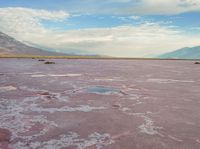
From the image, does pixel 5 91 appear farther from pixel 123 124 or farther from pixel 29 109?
pixel 123 124

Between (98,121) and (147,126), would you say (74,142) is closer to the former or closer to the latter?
(98,121)

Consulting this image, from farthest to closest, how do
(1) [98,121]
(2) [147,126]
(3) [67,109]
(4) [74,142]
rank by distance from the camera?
(3) [67,109] → (1) [98,121] → (2) [147,126] → (4) [74,142]

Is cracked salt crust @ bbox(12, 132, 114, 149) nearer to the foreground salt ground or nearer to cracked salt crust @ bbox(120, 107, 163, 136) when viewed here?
the foreground salt ground

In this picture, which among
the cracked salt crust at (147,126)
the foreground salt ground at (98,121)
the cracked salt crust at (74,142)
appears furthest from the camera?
the cracked salt crust at (147,126)

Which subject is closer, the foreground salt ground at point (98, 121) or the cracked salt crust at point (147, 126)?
the foreground salt ground at point (98, 121)

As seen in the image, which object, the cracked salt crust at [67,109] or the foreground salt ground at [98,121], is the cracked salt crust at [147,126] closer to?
the foreground salt ground at [98,121]

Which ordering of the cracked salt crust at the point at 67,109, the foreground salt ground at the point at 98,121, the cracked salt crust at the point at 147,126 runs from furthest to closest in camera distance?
the cracked salt crust at the point at 67,109 < the cracked salt crust at the point at 147,126 < the foreground salt ground at the point at 98,121

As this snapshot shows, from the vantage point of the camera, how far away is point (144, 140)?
11.1 meters

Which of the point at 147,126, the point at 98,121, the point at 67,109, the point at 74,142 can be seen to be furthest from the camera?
the point at 67,109

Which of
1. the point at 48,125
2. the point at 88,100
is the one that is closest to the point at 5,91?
the point at 88,100

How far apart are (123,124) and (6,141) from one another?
6066 mm

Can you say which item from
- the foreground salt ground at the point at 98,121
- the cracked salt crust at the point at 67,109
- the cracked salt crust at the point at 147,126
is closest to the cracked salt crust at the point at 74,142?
the foreground salt ground at the point at 98,121

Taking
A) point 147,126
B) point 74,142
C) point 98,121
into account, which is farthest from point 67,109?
point 74,142

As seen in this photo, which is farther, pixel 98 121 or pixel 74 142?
pixel 98 121
